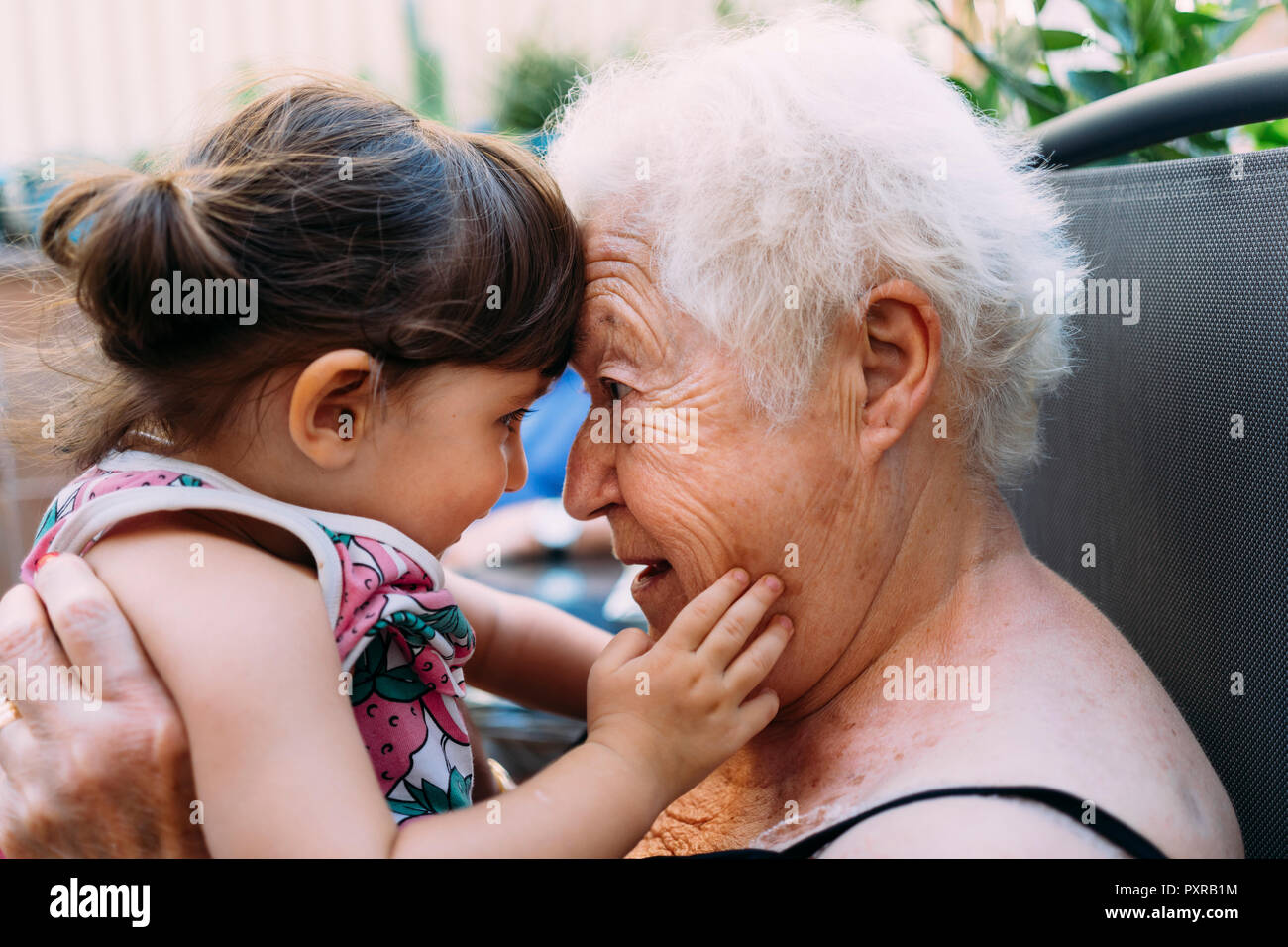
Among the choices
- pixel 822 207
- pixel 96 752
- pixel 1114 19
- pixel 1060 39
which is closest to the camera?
pixel 96 752

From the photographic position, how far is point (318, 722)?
102 cm

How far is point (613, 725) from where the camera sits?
3.87 feet

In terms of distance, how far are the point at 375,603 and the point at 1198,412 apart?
42.7 inches

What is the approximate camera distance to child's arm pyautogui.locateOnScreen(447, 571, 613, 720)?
175cm

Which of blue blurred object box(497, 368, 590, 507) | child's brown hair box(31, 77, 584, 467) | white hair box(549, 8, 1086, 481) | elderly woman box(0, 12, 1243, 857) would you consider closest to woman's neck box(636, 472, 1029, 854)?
elderly woman box(0, 12, 1243, 857)

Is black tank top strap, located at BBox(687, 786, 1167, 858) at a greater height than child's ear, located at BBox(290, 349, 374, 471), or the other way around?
child's ear, located at BBox(290, 349, 374, 471)

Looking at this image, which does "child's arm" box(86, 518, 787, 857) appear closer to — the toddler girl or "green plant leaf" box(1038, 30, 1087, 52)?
the toddler girl

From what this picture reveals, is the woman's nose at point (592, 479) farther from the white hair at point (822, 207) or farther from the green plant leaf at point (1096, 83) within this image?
the green plant leaf at point (1096, 83)

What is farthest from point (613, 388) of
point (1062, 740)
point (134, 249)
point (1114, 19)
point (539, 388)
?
point (1114, 19)

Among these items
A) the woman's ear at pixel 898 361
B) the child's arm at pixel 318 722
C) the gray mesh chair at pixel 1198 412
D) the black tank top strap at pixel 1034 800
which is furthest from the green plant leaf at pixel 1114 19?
the black tank top strap at pixel 1034 800

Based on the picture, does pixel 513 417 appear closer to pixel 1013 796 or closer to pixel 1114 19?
pixel 1013 796

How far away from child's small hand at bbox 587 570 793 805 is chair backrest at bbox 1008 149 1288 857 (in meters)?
0.57

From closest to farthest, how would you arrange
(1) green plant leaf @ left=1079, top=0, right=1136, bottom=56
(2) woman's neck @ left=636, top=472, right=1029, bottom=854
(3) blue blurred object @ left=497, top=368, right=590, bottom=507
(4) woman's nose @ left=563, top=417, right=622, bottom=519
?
1. (2) woman's neck @ left=636, top=472, right=1029, bottom=854
2. (4) woman's nose @ left=563, top=417, right=622, bottom=519
3. (1) green plant leaf @ left=1079, top=0, right=1136, bottom=56
4. (3) blue blurred object @ left=497, top=368, right=590, bottom=507
